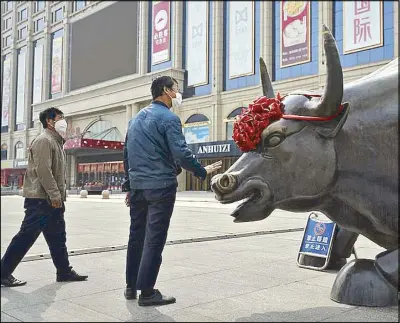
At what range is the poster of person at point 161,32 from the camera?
4047 centimetres

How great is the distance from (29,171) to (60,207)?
0.48 m

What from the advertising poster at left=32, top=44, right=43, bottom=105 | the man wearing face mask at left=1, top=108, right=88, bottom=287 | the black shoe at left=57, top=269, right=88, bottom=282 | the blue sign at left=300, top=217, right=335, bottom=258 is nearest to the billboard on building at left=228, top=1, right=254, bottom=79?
the blue sign at left=300, top=217, right=335, bottom=258

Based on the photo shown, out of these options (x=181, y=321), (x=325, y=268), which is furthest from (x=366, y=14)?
(x=181, y=321)

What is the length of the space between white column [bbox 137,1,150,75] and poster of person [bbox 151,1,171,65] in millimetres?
611

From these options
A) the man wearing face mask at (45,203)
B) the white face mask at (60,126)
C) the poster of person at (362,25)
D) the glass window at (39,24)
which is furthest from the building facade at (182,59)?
the man wearing face mask at (45,203)

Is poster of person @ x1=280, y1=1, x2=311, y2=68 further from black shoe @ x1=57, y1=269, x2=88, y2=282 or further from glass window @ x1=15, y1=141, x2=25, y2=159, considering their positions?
glass window @ x1=15, y1=141, x2=25, y2=159

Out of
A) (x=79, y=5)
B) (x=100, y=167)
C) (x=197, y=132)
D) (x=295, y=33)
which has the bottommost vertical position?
(x=100, y=167)

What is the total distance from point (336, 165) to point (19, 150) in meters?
63.8

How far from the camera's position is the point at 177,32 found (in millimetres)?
39094

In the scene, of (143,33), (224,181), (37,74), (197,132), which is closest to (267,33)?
(197,132)

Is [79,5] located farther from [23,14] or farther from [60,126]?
[60,126]

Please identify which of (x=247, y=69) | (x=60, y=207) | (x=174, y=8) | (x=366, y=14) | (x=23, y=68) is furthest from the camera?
(x=23, y=68)

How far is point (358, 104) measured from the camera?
3152mm

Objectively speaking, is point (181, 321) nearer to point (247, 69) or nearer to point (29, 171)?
point (29, 171)
